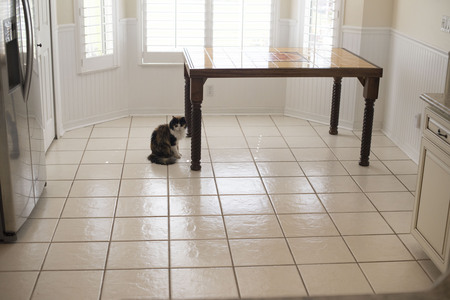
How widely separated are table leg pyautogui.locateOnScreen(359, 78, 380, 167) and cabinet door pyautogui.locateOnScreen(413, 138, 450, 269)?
1517 mm

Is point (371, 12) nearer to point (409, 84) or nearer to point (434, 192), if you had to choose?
point (409, 84)

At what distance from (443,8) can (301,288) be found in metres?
2.70

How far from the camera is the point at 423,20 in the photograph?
498 cm

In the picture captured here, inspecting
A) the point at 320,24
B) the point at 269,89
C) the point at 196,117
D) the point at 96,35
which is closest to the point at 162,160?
the point at 196,117

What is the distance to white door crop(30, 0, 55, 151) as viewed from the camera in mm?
4945

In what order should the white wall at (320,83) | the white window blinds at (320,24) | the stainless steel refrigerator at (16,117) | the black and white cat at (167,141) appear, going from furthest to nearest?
1. the white window blinds at (320,24)
2. the white wall at (320,83)
3. the black and white cat at (167,141)
4. the stainless steel refrigerator at (16,117)

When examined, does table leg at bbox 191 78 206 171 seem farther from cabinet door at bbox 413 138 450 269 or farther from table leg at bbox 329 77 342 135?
cabinet door at bbox 413 138 450 269

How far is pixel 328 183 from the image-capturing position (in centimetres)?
459

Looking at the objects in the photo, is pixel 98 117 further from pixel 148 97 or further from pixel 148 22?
pixel 148 22

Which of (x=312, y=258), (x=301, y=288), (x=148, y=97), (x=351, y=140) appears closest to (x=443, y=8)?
(x=351, y=140)

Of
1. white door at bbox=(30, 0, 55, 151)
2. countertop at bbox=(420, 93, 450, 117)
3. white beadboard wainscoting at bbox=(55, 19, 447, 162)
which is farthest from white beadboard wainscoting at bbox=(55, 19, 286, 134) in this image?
countertop at bbox=(420, 93, 450, 117)

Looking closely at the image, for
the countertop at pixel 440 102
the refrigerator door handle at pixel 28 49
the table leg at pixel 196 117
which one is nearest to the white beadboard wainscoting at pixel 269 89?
the countertop at pixel 440 102

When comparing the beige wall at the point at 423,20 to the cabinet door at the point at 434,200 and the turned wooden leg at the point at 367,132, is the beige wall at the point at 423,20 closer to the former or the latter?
the turned wooden leg at the point at 367,132

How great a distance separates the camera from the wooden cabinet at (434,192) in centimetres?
303
